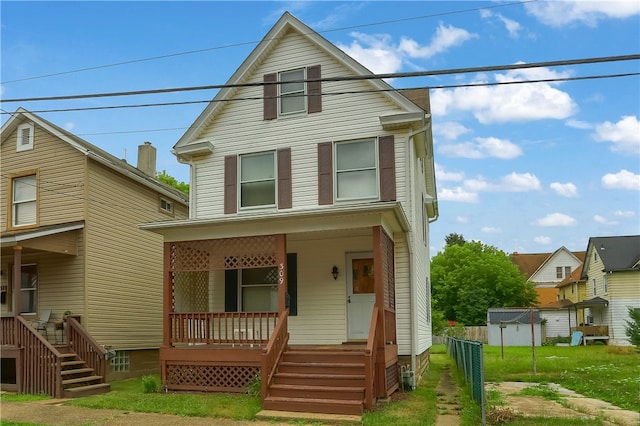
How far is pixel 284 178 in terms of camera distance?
15.0m

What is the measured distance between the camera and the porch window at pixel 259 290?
14.7m

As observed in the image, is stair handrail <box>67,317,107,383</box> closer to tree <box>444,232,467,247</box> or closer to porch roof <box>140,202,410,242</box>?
porch roof <box>140,202,410,242</box>

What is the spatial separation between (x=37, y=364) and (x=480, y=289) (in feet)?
148

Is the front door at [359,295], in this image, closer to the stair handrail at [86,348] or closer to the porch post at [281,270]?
the porch post at [281,270]

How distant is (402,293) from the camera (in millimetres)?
13758

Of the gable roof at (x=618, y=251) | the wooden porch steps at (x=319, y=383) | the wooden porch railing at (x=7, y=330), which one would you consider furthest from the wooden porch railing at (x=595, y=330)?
the wooden porch railing at (x=7, y=330)

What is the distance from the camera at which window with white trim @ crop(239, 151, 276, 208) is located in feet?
49.9

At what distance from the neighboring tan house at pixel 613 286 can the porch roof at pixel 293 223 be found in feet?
96.4

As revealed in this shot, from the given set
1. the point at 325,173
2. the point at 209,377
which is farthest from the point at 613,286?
the point at 209,377

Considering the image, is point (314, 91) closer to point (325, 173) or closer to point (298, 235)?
point (325, 173)

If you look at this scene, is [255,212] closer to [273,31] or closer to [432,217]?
[273,31]

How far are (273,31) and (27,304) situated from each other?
32.3ft

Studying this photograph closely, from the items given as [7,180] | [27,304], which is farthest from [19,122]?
[27,304]

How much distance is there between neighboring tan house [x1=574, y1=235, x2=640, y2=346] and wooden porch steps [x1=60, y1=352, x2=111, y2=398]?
3191 centimetres
